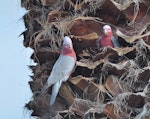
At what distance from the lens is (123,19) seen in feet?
7.43

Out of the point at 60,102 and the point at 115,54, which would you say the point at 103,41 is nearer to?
the point at 115,54

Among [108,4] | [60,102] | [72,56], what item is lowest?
[60,102]

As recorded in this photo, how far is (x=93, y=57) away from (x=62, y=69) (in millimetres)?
133

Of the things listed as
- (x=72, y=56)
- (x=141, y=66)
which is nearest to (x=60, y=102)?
(x=72, y=56)

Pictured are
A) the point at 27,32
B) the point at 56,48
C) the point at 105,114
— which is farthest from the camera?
the point at 27,32

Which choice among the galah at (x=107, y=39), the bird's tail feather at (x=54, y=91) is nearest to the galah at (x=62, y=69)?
the bird's tail feather at (x=54, y=91)

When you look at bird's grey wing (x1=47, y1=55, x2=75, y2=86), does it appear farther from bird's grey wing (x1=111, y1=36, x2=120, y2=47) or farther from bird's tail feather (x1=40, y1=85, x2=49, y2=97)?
bird's grey wing (x1=111, y1=36, x2=120, y2=47)

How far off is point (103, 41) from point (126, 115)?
317mm

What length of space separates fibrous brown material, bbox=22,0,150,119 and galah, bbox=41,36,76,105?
2 centimetres

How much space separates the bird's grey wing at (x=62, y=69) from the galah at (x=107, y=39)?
0.13m

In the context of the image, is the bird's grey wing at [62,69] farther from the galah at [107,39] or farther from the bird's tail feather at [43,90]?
the galah at [107,39]

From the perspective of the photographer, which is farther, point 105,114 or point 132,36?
point 132,36

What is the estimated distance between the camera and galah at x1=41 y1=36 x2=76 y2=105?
7.10ft

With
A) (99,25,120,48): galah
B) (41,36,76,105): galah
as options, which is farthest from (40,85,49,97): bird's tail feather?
(99,25,120,48): galah
